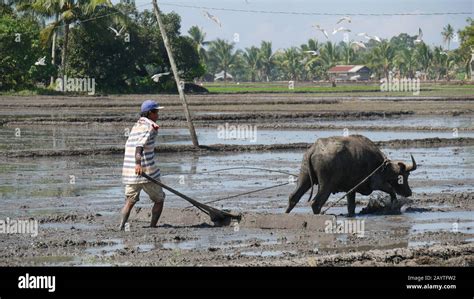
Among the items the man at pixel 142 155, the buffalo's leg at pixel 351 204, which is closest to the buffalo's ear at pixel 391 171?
the buffalo's leg at pixel 351 204

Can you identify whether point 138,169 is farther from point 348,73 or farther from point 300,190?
point 348,73

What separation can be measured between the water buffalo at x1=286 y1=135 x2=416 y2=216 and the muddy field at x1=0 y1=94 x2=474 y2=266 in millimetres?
362

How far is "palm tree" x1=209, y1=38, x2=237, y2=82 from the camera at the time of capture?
146 m

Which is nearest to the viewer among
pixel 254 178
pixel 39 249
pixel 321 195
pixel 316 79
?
pixel 39 249

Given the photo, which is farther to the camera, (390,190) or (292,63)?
(292,63)

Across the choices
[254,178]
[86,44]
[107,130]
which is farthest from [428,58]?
[254,178]

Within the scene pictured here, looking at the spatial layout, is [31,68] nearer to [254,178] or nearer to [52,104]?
[52,104]

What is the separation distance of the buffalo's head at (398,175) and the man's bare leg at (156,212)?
3930 millimetres

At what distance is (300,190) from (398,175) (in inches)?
77.2

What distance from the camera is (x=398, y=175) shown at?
51.3ft

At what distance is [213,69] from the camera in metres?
153

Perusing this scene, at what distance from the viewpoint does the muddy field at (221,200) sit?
11211mm

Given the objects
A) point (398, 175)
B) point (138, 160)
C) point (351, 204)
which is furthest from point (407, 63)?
point (138, 160)
